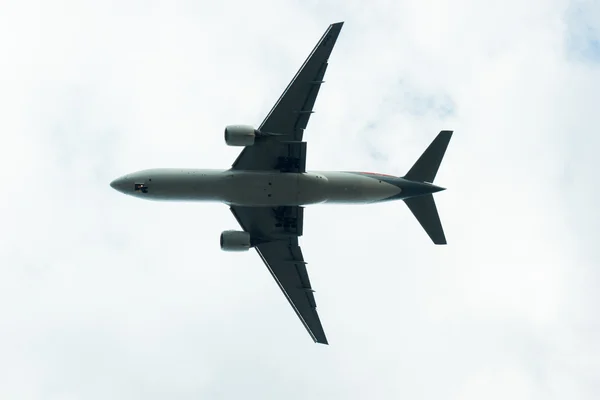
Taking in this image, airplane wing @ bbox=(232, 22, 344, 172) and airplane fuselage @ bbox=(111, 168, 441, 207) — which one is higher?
airplane wing @ bbox=(232, 22, 344, 172)

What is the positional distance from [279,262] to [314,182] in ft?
28.6

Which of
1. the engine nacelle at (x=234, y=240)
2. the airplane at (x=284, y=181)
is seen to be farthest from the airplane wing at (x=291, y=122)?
the engine nacelle at (x=234, y=240)

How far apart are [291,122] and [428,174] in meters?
10.9

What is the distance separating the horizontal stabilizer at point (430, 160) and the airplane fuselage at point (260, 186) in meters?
1.24

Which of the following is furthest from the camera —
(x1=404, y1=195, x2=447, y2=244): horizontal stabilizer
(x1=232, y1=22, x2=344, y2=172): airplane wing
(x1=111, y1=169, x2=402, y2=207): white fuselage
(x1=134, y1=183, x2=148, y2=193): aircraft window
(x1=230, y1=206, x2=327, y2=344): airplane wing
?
(x1=230, y1=206, x2=327, y2=344): airplane wing

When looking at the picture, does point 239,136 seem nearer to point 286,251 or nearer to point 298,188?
point 298,188

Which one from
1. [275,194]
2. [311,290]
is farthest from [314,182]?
[311,290]

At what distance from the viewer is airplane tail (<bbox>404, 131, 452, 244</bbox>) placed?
60.9 m

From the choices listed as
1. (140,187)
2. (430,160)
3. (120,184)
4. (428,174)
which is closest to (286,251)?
(428,174)

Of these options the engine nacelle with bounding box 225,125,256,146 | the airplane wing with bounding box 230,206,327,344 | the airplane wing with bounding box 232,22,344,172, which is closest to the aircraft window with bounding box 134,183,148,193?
the airplane wing with bounding box 232,22,344,172

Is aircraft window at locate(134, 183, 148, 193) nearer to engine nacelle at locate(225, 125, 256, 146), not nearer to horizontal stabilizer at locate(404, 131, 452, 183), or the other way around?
engine nacelle at locate(225, 125, 256, 146)

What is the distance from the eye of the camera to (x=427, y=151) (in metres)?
61.0

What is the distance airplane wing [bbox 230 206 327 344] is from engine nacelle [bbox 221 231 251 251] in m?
2.00

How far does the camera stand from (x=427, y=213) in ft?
201
